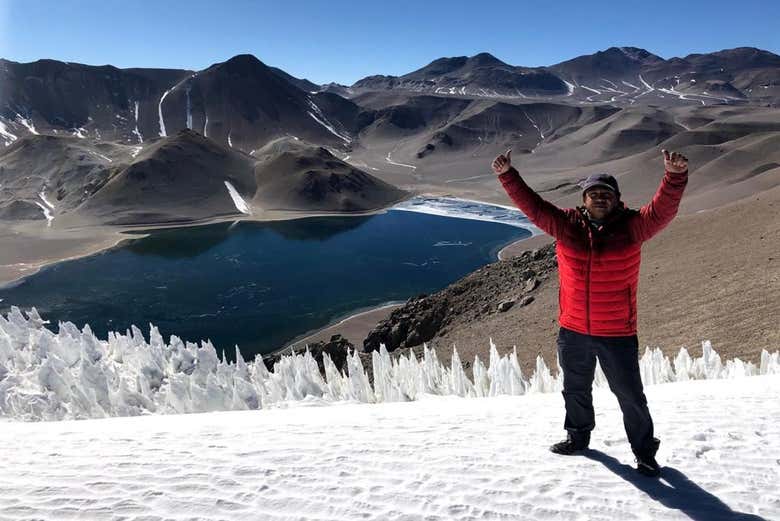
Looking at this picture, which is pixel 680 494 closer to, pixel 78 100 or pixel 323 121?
pixel 323 121

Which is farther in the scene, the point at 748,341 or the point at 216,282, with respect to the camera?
the point at 216,282

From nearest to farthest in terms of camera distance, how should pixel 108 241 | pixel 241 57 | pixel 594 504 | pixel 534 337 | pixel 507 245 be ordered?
pixel 594 504, pixel 534 337, pixel 507 245, pixel 108 241, pixel 241 57

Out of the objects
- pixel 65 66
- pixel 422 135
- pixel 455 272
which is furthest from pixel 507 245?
pixel 65 66

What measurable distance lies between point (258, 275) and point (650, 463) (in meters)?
36.9

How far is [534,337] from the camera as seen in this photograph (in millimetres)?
15938

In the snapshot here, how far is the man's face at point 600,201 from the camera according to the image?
3.69m

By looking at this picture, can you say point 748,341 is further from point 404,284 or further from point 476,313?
point 404,284

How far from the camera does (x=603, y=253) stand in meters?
3.66

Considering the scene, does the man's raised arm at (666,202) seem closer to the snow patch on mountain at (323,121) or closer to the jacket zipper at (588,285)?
the jacket zipper at (588,285)

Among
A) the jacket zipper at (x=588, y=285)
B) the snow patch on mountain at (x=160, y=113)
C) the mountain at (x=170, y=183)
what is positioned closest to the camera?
the jacket zipper at (x=588, y=285)

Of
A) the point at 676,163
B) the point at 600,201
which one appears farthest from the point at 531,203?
the point at 676,163

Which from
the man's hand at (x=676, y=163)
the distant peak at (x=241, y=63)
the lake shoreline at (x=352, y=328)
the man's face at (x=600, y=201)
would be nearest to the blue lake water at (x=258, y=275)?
the lake shoreline at (x=352, y=328)

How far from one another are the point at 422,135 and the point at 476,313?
378 ft

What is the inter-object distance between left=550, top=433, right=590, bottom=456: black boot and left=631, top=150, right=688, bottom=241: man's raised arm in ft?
5.61
